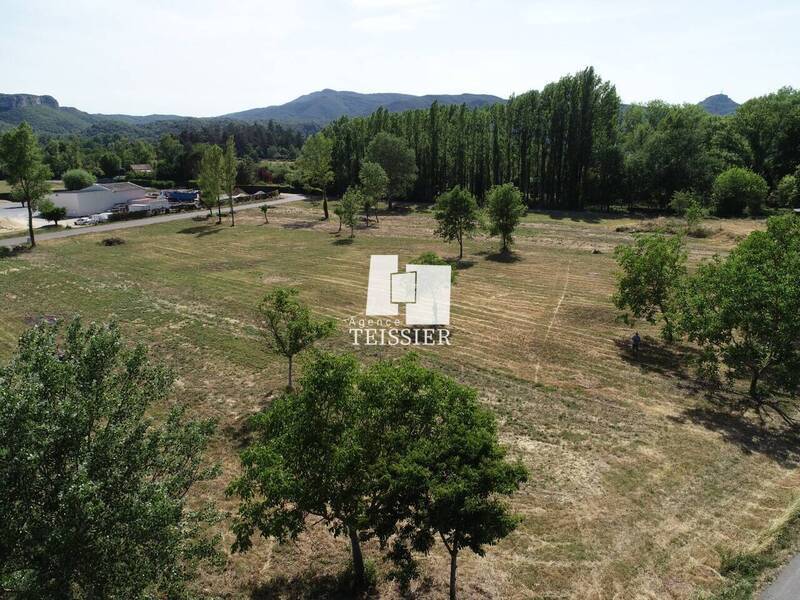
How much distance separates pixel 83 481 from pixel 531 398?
53.6 ft

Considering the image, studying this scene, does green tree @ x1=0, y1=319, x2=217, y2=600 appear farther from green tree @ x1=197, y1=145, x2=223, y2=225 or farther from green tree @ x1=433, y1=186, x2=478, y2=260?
green tree @ x1=197, y1=145, x2=223, y2=225

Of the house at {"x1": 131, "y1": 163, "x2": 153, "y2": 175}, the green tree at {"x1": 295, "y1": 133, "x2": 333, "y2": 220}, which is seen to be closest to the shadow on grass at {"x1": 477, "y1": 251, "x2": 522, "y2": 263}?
the green tree at {"x1": 295, "y1": 133, "x2": 333, "y2": 220}

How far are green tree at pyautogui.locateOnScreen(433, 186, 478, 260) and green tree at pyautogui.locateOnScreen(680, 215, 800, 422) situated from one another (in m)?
22.5

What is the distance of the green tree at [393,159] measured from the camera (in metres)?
A: 71.5

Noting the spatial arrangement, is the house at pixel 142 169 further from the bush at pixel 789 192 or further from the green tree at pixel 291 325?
the bush at pixel 789 192

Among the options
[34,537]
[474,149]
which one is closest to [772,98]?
[474,149]

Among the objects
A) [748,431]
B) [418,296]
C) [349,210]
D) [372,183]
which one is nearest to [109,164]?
[372,183]

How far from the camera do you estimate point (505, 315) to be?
2891cm

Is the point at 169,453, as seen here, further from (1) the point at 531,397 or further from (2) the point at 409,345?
(2) the point at 409,345

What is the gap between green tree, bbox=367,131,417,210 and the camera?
7150 centimetres

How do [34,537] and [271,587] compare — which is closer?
[34,537]

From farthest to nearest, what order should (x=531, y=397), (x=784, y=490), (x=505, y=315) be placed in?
(x=505, y=315) < (x=531, y=397) < (x=784, y=490)

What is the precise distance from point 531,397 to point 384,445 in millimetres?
11278

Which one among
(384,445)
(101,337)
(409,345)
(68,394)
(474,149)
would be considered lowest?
(409,345)
